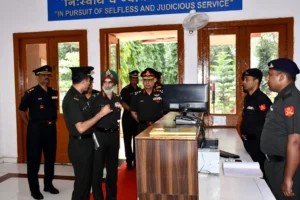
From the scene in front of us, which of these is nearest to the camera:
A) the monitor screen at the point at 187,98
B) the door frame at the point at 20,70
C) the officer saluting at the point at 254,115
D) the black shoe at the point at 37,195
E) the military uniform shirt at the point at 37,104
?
the monitor screen at the point at 187,98

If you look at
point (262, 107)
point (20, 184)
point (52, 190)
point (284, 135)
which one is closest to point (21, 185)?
point (20, 184)

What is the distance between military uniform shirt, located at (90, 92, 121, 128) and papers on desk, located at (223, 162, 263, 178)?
137cm

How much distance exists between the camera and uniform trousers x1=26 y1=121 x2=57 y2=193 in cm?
358

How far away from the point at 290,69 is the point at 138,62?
357 inches

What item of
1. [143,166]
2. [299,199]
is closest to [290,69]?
[299,199]

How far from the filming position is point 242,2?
167 inches

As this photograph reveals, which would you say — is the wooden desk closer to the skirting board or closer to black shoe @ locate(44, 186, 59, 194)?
black shoe @ locate(44, 186, 59, 194)

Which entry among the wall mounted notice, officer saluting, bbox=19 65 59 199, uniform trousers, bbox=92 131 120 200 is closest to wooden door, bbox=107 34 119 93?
the wall mounted notice

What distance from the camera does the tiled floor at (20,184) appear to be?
11.9 ft

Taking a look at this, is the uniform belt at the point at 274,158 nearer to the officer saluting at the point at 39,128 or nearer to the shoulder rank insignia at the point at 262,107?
the shoulder rank insignia at the point at 262,107

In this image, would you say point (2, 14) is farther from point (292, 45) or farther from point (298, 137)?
point (298, 137)

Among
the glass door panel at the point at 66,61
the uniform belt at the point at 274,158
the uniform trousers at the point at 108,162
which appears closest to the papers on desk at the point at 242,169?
the uniform belt at the point at 274,158

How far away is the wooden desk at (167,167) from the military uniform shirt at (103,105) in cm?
135

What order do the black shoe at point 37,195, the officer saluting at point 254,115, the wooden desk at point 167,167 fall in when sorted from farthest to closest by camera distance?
the black shoe at point 37,195 < the officer saluting at point 254,115 < the wooden desk at point 167,167
